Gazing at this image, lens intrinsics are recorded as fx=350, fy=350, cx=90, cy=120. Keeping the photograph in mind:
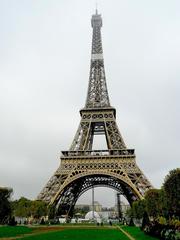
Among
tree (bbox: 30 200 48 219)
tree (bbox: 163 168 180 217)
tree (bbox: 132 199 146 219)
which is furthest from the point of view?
tree (bbox: 30 200 48 219)

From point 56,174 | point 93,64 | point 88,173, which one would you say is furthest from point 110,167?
point 93,64

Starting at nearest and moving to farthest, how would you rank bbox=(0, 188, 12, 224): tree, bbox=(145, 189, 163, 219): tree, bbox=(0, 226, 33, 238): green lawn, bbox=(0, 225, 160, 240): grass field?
bbox=(0, 225, 160, 240): grass field → bbox=(0, 226, 33, 238): green lawn → bbox=(145, 189, 163, 219): tree → bbox=(0, 188, 12, 224): tree

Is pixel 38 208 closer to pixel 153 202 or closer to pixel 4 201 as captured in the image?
pixel 4 201

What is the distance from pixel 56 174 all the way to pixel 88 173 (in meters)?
6.13

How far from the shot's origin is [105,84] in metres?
80.8

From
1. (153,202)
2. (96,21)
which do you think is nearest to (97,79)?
(96,21)

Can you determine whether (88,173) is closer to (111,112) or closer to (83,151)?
(83,151)

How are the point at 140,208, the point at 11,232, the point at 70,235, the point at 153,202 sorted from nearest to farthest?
the point at 70,235, the point at 11,232, the point at 153,202, the point at 140,208

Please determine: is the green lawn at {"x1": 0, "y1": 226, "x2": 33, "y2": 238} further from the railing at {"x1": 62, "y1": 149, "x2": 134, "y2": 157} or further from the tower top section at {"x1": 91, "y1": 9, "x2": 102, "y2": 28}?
the tower top section at {"x1": 91, "y1": 9, "x2": 102, "y2": 28}

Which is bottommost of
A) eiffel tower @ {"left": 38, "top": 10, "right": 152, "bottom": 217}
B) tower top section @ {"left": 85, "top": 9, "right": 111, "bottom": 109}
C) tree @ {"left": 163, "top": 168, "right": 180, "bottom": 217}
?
tree @ {"left": 163, "top": 168, "right": 180, "bottom": 217}

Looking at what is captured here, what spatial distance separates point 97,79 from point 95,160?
69.7ft

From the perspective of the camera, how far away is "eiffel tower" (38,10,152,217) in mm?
65250

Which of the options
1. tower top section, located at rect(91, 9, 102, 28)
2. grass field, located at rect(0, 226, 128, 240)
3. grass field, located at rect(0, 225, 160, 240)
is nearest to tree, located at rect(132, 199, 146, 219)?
grass field, located at rect(0, 225, 160, 240)

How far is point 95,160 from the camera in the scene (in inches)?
2719
